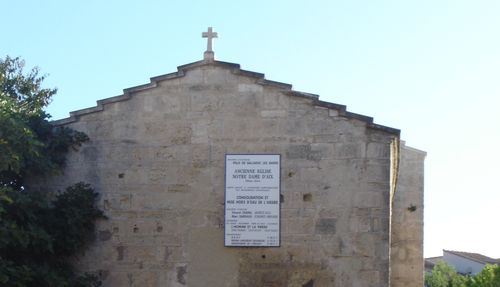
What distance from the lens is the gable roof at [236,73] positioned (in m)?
14.3

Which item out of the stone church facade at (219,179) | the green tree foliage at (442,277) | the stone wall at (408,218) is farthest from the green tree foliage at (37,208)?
the green tree foliage at (442,277)

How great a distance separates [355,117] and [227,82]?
Result: 2.28 m

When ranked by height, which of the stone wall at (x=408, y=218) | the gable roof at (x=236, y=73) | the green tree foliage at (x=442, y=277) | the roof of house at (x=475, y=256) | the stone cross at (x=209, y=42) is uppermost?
the stone cross at (x=209, y=42)

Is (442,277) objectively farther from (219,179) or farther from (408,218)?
(219,179)

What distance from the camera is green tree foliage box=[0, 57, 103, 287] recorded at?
42.6 feet

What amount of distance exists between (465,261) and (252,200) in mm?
48902

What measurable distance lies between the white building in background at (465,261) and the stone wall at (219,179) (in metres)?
44.2

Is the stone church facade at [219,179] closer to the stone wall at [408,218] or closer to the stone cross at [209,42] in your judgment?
the stone cross at [209,42]

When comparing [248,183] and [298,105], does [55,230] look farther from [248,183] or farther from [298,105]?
[298,105]

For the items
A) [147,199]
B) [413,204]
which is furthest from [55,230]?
[413,204]

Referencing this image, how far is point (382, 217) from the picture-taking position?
45.9 feet

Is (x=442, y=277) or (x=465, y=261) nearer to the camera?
(x=442, y=277)

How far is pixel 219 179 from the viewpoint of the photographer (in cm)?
1444

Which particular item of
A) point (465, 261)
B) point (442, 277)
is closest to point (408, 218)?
point (442, 277)
